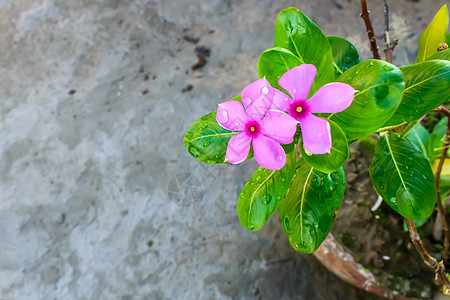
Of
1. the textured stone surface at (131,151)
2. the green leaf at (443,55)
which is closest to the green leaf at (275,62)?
the green leaf at (443,55)

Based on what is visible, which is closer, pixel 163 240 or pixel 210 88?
pixel 163 240

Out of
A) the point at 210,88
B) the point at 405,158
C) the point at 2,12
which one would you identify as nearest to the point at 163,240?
the point at 210,88

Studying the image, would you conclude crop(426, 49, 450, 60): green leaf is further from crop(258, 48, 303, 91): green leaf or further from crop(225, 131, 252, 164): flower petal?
crop(225, 131, 252, 164): flower petal

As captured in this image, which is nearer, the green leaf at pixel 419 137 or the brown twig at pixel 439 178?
the brown twig at pixel 439 178

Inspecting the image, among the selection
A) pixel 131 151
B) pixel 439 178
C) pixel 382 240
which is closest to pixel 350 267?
pixel 382 240

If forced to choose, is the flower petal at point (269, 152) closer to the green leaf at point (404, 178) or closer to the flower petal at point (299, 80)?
the flower petal at point (299, 80)

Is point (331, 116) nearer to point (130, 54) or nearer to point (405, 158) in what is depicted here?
point (405, 158)

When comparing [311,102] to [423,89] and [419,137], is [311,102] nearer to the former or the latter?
[423,89]
